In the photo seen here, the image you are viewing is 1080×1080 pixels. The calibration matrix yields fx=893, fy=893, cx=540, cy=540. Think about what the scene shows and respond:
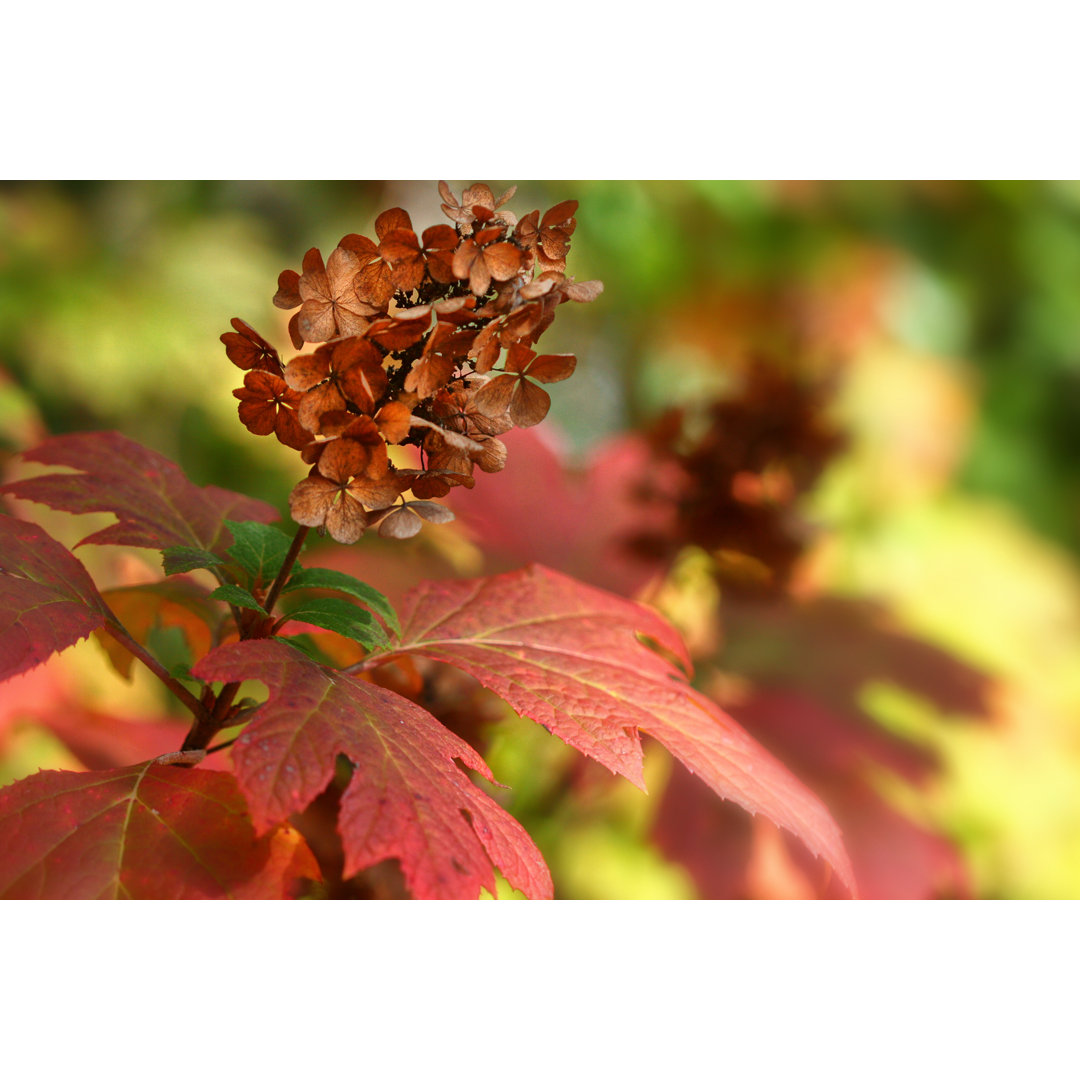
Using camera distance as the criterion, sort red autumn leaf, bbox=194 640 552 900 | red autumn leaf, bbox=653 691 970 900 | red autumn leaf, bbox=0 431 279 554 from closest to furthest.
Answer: red autumn leaf, bbox=194 640 552 900, red autumn leaf, bbox=0 431 279 554, red autumn leaf, bbox=653 691 970 900

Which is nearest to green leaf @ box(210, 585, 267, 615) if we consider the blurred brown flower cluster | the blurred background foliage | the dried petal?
the dried petal

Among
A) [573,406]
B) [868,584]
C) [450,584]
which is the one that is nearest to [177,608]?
[450,584]

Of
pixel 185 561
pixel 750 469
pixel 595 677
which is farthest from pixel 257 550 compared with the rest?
pixel 750 469

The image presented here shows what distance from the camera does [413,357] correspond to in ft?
0.94

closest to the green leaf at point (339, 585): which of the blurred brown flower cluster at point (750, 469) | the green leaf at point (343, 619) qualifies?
the green leaf at point (343, 619)

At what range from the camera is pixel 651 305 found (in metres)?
1.41

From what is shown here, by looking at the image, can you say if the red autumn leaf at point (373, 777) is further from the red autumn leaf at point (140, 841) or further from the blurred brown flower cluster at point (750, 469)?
the blurred brown flower cluster at point (750, 469)

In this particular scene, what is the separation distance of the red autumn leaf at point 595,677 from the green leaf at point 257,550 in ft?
0.19

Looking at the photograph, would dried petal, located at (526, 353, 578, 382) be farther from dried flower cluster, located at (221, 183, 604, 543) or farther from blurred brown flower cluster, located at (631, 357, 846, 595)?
blurred brown flower cluster, located at (631, 357, 846, 595)

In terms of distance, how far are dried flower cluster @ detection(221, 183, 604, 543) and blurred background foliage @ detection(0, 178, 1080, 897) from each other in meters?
0.26

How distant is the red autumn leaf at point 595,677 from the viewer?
311mm

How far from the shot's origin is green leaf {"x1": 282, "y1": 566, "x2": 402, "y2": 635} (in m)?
0.32

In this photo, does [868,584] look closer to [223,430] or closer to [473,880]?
[223,430]

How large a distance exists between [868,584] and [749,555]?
62 cm
